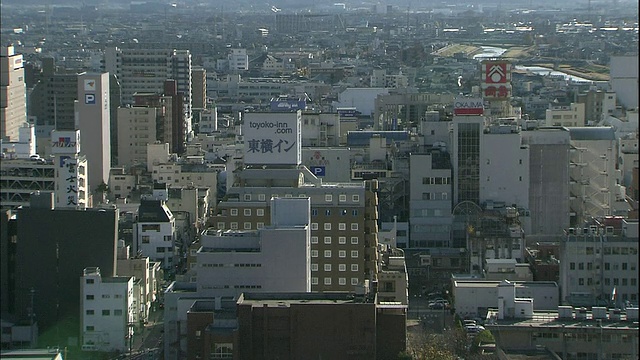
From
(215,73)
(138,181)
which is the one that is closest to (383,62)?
(215,73)

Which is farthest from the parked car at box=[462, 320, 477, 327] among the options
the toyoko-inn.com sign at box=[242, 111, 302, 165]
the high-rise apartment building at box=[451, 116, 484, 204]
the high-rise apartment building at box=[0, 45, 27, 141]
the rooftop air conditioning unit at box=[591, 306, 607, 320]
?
the high-rise apartment building at box=[0, 45, 27, 141]

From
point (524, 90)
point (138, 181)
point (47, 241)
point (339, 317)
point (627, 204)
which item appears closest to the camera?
point (339, 317)

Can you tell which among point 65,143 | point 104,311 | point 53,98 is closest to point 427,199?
point 65,143

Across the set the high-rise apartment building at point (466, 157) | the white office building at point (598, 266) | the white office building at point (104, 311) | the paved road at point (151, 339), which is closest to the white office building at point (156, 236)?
the paved road at point (151, 339)

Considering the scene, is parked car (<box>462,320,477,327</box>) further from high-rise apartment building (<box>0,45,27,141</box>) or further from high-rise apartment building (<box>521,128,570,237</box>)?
high-rise apartment building (<box>0,45,27,141</box>)

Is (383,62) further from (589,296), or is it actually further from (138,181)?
(589,296)

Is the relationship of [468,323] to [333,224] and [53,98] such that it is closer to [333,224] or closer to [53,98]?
[333,224]

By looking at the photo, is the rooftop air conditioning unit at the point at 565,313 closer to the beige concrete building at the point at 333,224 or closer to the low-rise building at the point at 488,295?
the low-rise building at the point at 488,295
